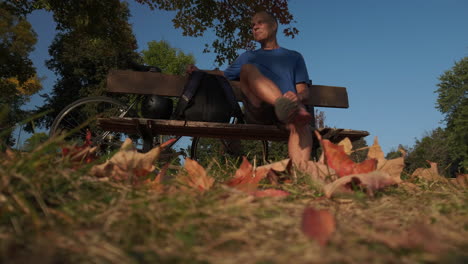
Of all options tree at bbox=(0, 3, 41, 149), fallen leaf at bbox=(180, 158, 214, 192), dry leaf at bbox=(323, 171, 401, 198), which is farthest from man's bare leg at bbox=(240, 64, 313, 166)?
tree at bbox=(0, 3, 41, 149)

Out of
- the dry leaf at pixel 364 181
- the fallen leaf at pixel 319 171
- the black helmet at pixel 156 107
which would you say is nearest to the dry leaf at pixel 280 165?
the fallen leaf at pixel 319 171

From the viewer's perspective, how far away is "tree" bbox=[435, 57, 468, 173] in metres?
32.8

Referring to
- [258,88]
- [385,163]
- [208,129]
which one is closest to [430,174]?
[385,163]

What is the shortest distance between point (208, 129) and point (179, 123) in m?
0.37

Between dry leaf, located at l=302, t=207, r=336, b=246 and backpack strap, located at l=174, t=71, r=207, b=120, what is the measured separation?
3.56 meters

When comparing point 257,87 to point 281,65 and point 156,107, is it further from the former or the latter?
point 156,107

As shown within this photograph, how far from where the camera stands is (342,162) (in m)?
1.55

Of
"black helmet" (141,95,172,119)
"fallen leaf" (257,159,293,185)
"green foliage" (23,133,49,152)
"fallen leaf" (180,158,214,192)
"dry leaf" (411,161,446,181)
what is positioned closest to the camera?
"fallen leaf" (180,158,214,192)

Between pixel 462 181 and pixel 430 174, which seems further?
pixel 430 174

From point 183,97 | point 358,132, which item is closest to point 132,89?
point 183,97

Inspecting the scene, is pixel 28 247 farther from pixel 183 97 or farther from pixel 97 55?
pixel 97 55

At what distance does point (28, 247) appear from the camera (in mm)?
701

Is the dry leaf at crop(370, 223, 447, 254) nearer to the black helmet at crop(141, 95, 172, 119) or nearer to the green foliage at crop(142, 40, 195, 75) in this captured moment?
the black helmet at crop(141, 95, 172, 119)

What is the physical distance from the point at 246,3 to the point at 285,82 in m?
7.34
